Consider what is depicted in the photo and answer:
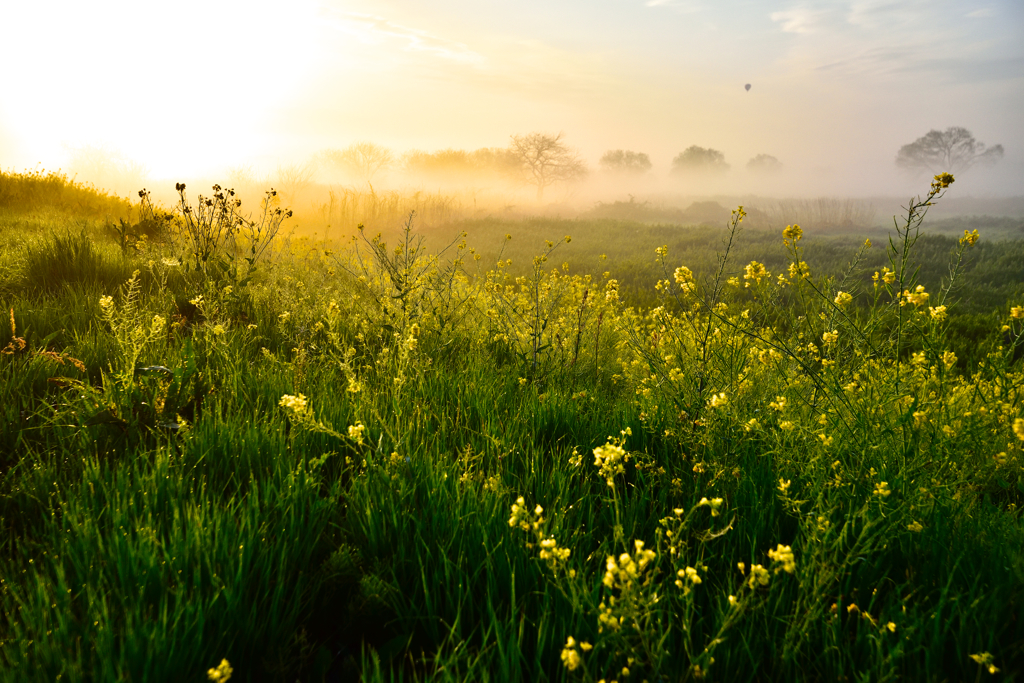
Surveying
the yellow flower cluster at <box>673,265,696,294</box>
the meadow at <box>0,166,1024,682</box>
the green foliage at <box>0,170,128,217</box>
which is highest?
the green foliage at <box>0,170,128,217</box>

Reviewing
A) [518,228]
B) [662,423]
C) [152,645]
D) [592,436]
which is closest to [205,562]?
[152,645]

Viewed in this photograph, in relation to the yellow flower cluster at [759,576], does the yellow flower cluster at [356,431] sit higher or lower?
higher

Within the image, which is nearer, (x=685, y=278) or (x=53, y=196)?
(x=685, y=278)

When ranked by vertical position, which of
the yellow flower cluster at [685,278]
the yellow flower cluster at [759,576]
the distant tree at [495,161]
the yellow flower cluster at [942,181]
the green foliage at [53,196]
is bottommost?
the yellow flower cluster at [759,576]

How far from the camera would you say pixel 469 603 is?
1512mm

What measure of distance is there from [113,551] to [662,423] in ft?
7.77

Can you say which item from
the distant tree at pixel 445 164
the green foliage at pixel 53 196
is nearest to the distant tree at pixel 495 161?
the distant tree at pixel 445 164

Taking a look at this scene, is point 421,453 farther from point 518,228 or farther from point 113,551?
point 518,228

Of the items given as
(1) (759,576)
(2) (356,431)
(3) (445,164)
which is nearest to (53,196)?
(2) (356,431)

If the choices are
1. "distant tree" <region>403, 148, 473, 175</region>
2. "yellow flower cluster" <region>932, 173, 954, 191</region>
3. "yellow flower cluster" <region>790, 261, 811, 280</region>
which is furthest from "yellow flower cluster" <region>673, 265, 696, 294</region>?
"distant tree" <region>403, 148, 473, 175</region>

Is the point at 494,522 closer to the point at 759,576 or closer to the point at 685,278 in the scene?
the point at 759,576

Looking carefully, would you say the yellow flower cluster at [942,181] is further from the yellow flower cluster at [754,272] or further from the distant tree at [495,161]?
the distant tree at [495,161]

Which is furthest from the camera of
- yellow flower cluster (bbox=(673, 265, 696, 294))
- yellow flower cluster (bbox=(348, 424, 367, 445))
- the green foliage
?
the green foliage

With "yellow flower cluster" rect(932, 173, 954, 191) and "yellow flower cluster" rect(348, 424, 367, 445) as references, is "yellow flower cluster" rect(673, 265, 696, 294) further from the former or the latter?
"yellow flower cluster" rect(348, 424, 367, 445)
